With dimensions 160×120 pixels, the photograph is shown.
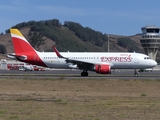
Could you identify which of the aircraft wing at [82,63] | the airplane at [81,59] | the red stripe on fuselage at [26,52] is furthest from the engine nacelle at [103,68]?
the red stripe on fuselage at [26,52]

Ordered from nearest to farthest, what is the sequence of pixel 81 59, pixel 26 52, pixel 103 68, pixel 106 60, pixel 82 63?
pixel 103 68 < pixel 82 63 < pixel 106 60 < pixel 81 59 < pixel 26 52

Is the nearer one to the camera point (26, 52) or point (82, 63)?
point (82, 63)

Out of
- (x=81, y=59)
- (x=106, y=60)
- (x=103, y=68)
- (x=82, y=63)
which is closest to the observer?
(x=103, y=68)

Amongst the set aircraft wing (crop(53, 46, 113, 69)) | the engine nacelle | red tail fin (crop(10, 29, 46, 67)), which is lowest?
the engine nacelle

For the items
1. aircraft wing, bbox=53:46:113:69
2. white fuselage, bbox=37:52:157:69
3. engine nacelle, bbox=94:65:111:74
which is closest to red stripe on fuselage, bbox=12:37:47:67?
white fuselage, bbox=37:52:157:69

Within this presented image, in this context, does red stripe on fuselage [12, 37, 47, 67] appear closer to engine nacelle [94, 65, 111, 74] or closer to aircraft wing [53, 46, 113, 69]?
aircraft wing [53, 46, 113, 69]

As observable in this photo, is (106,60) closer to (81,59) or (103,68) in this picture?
(103,68)

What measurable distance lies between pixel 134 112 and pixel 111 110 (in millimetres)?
1054

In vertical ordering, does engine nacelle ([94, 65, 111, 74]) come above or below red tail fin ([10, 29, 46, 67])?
below

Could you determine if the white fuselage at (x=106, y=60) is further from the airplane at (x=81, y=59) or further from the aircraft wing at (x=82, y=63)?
the aircraft wing at (x=82, y=63)

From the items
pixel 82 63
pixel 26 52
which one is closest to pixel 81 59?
pixel 82 63

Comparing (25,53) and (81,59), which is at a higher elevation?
(25,53)

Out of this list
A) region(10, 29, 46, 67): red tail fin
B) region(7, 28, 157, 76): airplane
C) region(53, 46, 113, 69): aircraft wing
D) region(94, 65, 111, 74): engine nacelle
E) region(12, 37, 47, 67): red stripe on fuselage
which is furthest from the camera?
region(12, 37, 47, 67): red stripe on fuselage

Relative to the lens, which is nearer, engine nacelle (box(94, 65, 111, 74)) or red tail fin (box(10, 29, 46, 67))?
engine nacelle (box(94, 65, 111, 74))
